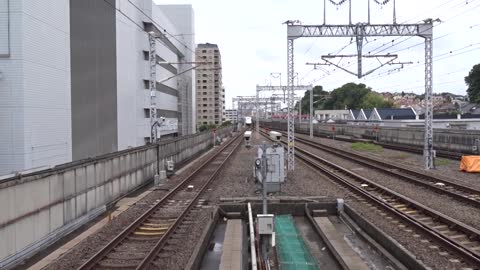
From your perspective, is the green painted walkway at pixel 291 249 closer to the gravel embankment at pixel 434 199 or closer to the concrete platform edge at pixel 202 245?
the concrete platform edge at pixel 202 245

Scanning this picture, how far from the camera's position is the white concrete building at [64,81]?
27.0 meters

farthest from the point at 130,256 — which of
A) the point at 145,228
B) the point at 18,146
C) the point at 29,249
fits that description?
the point at 18,146

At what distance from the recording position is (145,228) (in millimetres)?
13227

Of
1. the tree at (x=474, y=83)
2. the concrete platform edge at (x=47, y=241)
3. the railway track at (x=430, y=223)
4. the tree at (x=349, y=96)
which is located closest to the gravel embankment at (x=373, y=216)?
the railway track at (x=430, y=223)

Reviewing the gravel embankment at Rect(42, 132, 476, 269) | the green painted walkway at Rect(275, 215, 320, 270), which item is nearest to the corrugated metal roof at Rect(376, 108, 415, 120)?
the gravel embankment at Rect(42, 132, 476, 269)

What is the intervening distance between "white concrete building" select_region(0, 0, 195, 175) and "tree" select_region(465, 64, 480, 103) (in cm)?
6781

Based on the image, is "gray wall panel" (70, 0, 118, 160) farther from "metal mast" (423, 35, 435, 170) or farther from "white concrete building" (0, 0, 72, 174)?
"metal mast" (423, 35, 435, 170)

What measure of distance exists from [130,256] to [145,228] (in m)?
2.89

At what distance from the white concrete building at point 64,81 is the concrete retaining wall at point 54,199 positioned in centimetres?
1069

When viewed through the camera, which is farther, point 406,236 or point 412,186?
point 412,186

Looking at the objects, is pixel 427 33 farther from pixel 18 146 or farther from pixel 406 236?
Answer: pixel 18 146

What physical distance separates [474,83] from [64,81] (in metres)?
83.6

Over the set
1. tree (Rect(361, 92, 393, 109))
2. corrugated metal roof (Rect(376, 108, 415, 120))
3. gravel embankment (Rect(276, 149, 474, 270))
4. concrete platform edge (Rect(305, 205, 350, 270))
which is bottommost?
concrete platform edge (Rect(305, 205, 350, 270))

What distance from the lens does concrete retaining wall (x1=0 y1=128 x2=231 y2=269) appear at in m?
9.66
